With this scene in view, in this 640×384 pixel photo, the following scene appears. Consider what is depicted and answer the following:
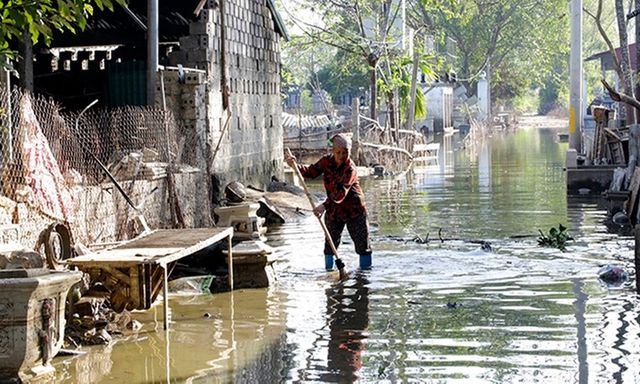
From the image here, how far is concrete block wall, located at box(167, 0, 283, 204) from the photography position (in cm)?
1925

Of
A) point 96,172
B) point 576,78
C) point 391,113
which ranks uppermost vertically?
point 576,78

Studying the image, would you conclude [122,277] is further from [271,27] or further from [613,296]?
[271,27]

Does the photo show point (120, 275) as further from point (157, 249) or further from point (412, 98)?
point (412, 98)

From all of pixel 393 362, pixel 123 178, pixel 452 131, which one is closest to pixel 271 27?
pixel 123 178

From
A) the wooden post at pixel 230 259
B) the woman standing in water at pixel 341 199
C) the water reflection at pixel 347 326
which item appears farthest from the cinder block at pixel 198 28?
the wooden post at pixel 230 259

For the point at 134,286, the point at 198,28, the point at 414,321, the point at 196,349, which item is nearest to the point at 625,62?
the point at 198,28

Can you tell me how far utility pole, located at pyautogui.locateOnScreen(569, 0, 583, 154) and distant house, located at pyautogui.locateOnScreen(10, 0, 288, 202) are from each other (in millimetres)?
6906

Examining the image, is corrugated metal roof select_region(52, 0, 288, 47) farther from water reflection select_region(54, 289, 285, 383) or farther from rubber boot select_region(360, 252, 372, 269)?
water reflection select_region(54, 289, 285, 383)

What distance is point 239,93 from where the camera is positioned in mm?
22406

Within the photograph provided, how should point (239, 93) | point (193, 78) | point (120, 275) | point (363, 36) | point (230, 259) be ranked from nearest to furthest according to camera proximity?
point (120, 275), point (230, 259), point (193, 78), point (239, 93), point (363, 36)

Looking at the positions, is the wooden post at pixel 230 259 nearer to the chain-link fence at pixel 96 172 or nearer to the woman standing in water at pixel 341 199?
the chain-link fence at pixel 96 172

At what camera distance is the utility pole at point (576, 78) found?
27.1 m

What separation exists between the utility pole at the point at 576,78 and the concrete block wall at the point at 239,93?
7.00 meters

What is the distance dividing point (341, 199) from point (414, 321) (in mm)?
3235
